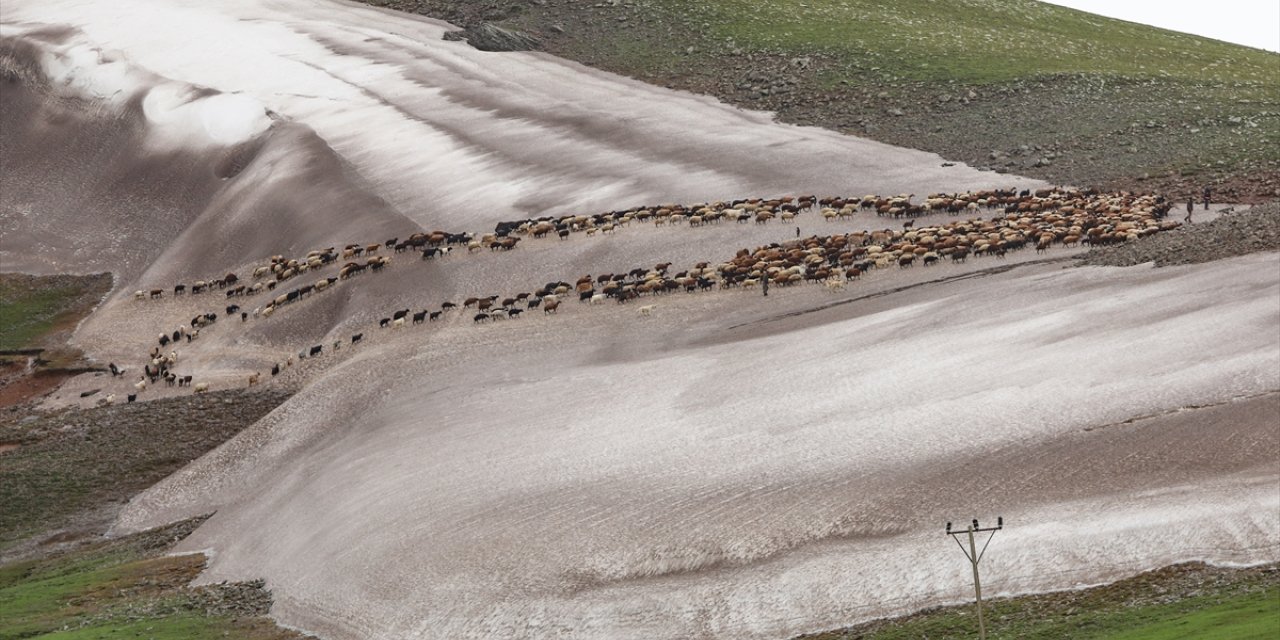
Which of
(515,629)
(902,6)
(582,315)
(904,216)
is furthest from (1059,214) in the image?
(902,6)

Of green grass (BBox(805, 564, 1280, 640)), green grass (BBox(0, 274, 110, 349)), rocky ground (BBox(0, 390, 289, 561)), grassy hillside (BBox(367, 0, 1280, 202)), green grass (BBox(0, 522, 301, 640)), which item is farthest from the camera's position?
green grass (BBox(0, 274, 110, 349))

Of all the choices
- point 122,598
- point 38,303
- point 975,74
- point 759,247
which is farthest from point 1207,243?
point 38,303

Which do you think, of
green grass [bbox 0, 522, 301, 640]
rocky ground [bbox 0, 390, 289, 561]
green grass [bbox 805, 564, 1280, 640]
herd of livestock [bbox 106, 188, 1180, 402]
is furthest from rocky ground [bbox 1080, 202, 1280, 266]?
rocky ground [bbox 0, 390, 289, 561]

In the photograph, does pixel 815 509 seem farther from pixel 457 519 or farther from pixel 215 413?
pixel 215 413

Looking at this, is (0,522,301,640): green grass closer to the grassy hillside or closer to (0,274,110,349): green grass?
(0,274,110,349): green grass

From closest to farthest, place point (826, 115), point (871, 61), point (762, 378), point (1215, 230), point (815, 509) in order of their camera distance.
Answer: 1. point (815, 509)
2. point (762, 378)
3. point (1215, 230)
4. point (826, 115)
5. point (871, 61)

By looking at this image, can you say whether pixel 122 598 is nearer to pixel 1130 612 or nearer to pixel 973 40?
pixel 1130 612
